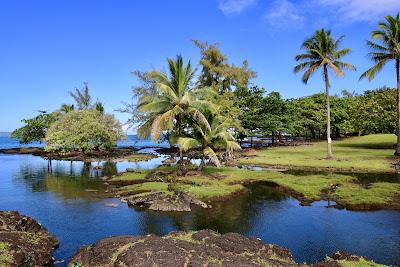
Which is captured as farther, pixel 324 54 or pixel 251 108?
pixel 251 108

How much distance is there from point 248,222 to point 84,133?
50.5m

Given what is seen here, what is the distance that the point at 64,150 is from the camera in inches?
2704

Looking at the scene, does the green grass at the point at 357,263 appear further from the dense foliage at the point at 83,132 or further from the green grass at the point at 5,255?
the dense foliage at the point at 83,132

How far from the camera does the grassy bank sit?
2550 cm

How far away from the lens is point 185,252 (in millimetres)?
13406

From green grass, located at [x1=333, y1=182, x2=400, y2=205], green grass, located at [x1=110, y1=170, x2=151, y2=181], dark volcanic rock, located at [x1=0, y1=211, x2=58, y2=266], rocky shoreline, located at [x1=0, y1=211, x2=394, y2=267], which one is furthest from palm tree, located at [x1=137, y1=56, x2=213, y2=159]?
rocky shoreline, located at [x1=0, y1=211, x2=394, y2=267]

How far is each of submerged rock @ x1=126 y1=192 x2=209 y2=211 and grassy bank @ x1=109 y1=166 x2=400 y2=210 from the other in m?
1.49

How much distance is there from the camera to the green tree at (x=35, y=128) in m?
90.5

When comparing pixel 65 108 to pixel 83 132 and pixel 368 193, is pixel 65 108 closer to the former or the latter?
pixel 83 132

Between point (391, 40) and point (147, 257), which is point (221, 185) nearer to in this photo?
point (147, 257)

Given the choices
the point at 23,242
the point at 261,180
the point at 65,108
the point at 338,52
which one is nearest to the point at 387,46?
the point at 338,52

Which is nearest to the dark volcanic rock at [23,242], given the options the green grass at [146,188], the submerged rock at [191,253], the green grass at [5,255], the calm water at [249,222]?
the green grass at [5,255]

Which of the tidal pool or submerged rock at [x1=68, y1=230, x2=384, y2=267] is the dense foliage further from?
submerged rock at [x1=68, y1=230, x2=384, y2=267]

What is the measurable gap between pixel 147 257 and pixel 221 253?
2743 millimetres
